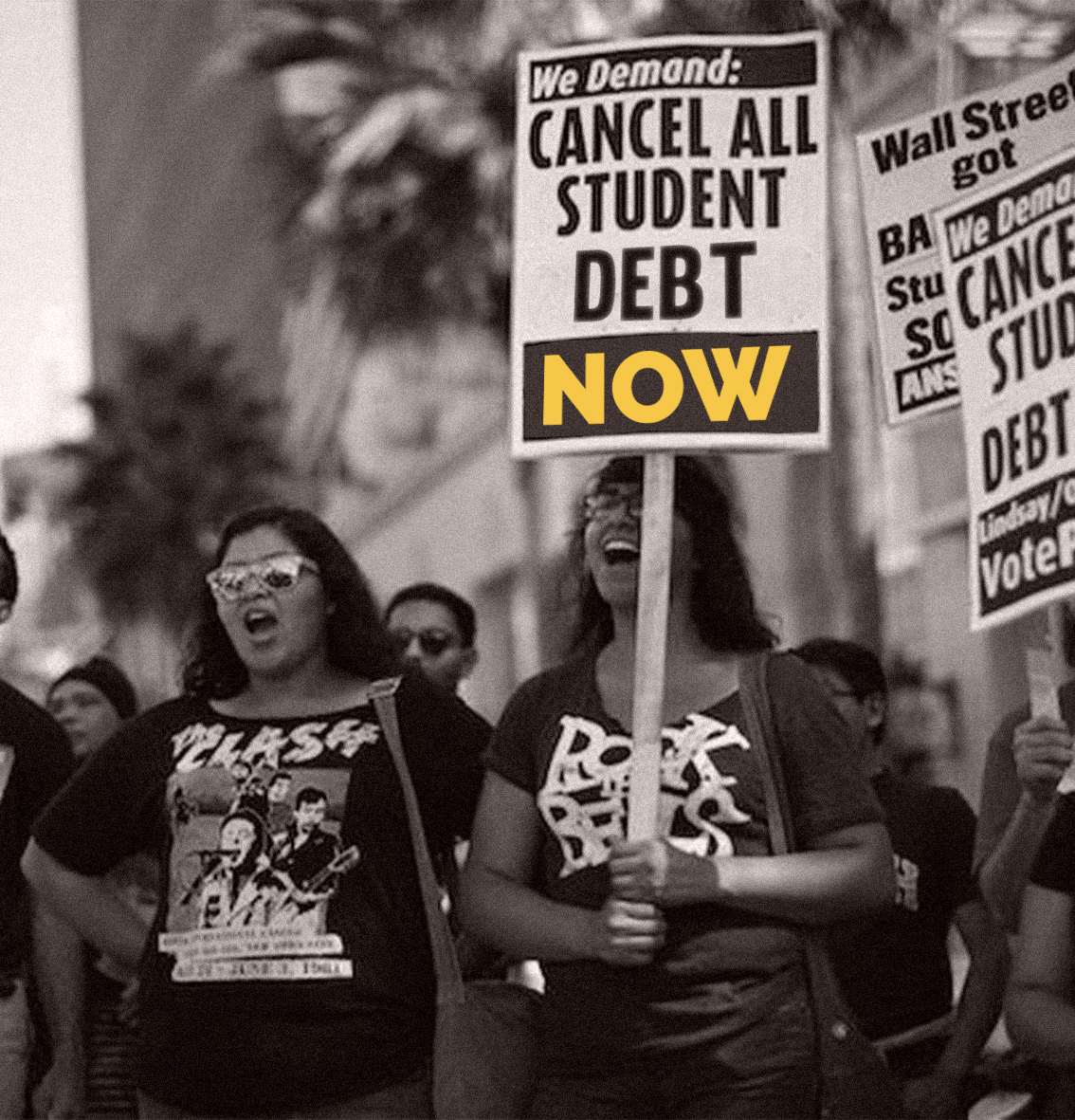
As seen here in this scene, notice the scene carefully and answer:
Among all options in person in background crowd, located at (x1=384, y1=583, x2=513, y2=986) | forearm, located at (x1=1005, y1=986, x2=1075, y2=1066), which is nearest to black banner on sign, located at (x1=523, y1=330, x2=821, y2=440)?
forearm, located at (x1=1005, y1=986, x2=1075, y2=1066)

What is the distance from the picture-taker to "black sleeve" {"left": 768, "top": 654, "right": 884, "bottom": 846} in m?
5.41

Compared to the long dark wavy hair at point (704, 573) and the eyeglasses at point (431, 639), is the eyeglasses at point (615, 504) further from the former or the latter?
the eyeglasses at point (431, 639)

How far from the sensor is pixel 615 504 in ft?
19.1

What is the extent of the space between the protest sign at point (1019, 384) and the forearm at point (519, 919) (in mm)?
868

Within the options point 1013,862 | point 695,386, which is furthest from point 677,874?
point 1013,862

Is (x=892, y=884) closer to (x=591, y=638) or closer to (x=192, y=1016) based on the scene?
(x=591, y=638)

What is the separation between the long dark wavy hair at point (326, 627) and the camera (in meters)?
6.18

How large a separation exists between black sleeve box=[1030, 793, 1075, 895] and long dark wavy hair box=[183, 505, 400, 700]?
149 centimetres

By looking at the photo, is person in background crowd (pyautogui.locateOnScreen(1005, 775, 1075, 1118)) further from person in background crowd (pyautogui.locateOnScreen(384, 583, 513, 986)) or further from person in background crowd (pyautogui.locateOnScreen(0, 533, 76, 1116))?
person in background crowd (pyautogui.locateOnScreen(384, 583, 513, 986))

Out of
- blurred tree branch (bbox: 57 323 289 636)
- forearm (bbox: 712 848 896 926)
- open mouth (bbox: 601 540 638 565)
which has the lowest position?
blurred tree branch (bbox: 57 323 289 636)

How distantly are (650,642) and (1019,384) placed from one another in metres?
0.79

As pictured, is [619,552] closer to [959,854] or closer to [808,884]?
[808,884]

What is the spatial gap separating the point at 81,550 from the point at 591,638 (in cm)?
3891

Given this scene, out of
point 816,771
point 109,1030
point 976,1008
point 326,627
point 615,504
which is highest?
point 615,504
